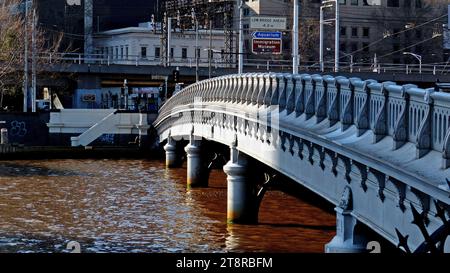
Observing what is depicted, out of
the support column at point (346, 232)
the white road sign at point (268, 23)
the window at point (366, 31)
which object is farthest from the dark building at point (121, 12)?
the support column at point (346, 232)

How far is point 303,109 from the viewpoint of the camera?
31.4 m

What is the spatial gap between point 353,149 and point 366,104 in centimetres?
167

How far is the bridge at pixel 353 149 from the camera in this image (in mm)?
17844

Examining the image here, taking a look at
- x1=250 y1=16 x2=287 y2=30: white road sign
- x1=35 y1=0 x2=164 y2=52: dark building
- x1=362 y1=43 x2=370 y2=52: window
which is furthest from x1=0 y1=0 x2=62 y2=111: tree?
x1=362 y1=43 x2=370 y2=52: window

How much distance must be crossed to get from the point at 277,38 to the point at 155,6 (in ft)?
227

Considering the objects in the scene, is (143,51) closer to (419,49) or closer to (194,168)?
(419,49)

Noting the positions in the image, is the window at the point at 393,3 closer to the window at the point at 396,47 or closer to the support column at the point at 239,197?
the window at the point at 396,47

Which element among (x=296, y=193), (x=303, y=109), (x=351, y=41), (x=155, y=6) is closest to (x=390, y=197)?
(x=303, y=109)

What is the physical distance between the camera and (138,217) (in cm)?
4197

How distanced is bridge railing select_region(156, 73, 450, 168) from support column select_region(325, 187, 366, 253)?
137 cm

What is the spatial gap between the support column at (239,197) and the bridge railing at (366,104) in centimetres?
234

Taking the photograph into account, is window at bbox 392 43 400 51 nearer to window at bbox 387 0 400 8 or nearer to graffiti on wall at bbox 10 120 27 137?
window at bbox 387 0 400 8

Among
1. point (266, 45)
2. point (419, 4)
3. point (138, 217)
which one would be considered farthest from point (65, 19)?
point (138, 217)
